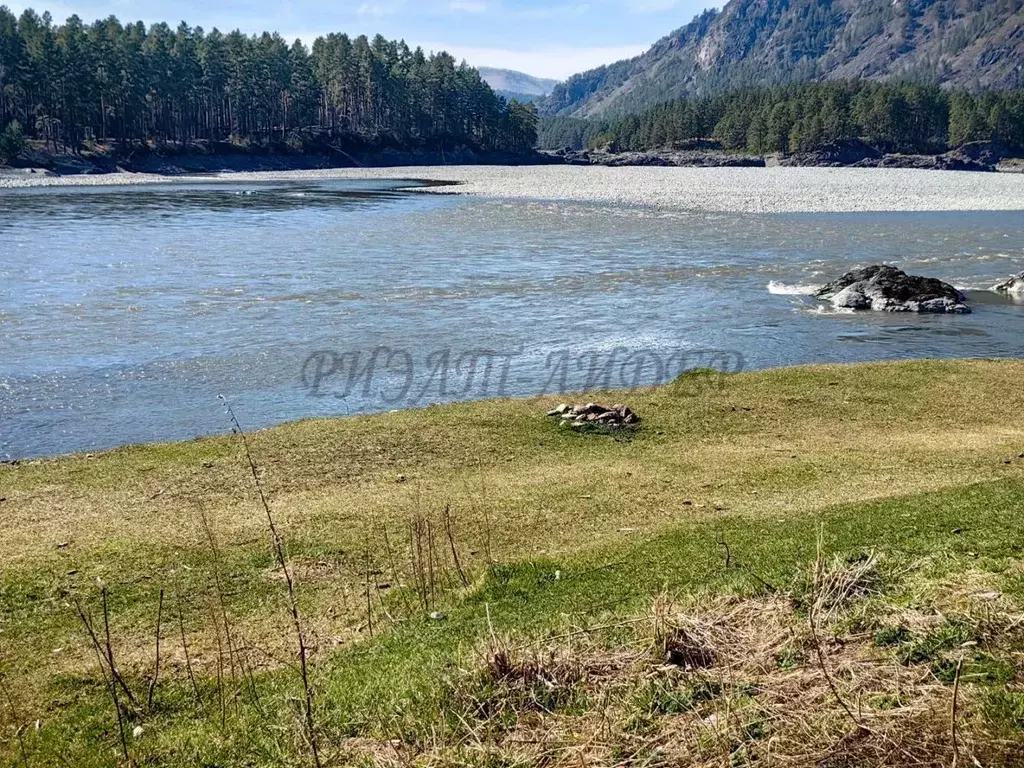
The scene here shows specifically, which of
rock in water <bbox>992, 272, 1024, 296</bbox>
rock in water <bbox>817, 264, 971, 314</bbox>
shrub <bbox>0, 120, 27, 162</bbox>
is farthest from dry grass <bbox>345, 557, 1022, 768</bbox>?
shrub <bbox>0, 120, 27, 162</bbox>

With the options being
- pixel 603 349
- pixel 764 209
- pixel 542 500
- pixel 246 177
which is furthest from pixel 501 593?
pixel 246 177

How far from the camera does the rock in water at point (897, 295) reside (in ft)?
98.4

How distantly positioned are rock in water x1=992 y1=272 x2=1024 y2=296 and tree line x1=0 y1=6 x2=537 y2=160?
104374mm

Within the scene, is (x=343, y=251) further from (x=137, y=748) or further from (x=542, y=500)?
(x=137, y=748)

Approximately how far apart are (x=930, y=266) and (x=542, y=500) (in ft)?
110

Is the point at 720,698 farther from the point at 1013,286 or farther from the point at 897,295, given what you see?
the point at 1013,286

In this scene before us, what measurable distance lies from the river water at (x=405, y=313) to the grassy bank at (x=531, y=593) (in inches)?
139

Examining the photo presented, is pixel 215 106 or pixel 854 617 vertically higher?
pixel 215 106

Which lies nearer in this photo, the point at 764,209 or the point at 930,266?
the point at 930,266

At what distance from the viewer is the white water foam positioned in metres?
33.1

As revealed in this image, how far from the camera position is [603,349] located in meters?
23.7

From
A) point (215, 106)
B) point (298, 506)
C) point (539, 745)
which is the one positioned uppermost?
point (215, 106)

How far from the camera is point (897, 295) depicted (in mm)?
30594

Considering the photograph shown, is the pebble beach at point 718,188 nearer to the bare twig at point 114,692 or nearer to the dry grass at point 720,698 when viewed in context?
the dry grass at point 720,698
